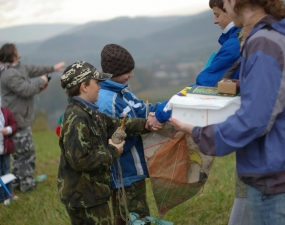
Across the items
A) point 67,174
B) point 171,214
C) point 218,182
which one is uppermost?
point 67,174

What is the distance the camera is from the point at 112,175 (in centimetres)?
367

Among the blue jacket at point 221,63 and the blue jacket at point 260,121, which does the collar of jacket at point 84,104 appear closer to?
the blue jacket at point 221,63

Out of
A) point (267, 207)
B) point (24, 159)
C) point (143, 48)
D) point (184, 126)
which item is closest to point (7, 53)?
point (24, 159)

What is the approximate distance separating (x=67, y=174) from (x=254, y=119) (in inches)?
58.7

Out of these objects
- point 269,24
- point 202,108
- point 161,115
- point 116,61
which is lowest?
point 161,115

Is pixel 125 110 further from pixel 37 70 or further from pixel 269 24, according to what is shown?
pixel 37 70

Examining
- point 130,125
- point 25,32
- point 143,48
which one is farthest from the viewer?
point 143,48

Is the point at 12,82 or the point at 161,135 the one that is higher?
the point at 161,135

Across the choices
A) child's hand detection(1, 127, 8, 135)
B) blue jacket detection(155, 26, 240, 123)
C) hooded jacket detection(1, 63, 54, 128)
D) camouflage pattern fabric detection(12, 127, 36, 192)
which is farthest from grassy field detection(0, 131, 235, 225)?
blue jacket detection(155, 26, 240, 123)

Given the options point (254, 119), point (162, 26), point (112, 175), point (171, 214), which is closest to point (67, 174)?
point (112, 175)

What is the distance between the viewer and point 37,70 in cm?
697

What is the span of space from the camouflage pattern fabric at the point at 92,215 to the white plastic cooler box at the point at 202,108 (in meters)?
1.04

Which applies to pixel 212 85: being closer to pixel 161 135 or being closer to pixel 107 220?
pixel 161 135

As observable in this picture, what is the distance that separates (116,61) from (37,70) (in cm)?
365
